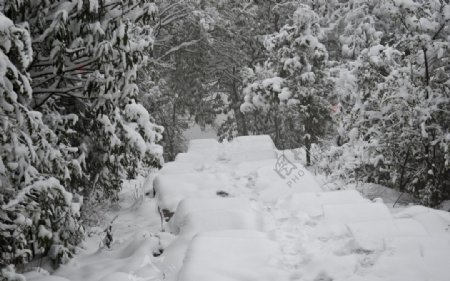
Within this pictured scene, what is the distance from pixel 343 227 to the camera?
16.1 ft

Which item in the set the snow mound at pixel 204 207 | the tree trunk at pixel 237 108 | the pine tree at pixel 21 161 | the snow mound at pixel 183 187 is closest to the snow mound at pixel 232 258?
the snow mound at pixel 204 207

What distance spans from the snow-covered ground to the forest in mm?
704

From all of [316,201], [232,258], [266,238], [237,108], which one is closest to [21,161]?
[232,258]

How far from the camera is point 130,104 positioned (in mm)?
6242

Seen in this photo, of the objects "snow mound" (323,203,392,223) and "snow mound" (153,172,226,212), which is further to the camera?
"snow mound" (153,172,226,212)

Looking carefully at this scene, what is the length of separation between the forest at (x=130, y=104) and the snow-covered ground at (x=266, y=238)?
27.7 inches

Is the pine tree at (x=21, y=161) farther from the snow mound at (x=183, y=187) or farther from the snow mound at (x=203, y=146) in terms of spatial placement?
the snow mound at (x=203, y=146)

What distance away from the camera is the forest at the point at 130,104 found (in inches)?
164

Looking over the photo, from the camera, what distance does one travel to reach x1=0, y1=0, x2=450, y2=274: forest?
4.16 metres

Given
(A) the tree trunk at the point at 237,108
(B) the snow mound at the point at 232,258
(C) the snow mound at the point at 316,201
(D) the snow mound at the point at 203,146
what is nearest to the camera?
(B) the snow mound at the point at 232,258

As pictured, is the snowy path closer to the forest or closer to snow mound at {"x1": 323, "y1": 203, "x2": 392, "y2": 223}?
snow mound at {"x1": 323, "y1": 203, "x2": 392, "y2": 223}

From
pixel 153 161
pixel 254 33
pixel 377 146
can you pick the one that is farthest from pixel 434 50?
pixel 254 33

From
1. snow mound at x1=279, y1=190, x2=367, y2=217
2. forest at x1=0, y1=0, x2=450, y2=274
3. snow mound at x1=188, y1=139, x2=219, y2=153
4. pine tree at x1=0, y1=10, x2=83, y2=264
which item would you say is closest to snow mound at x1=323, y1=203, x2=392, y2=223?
snow mound at x1=279, y1=190, x2=367, y2=217

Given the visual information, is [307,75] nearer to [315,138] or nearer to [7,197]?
[315,138]
